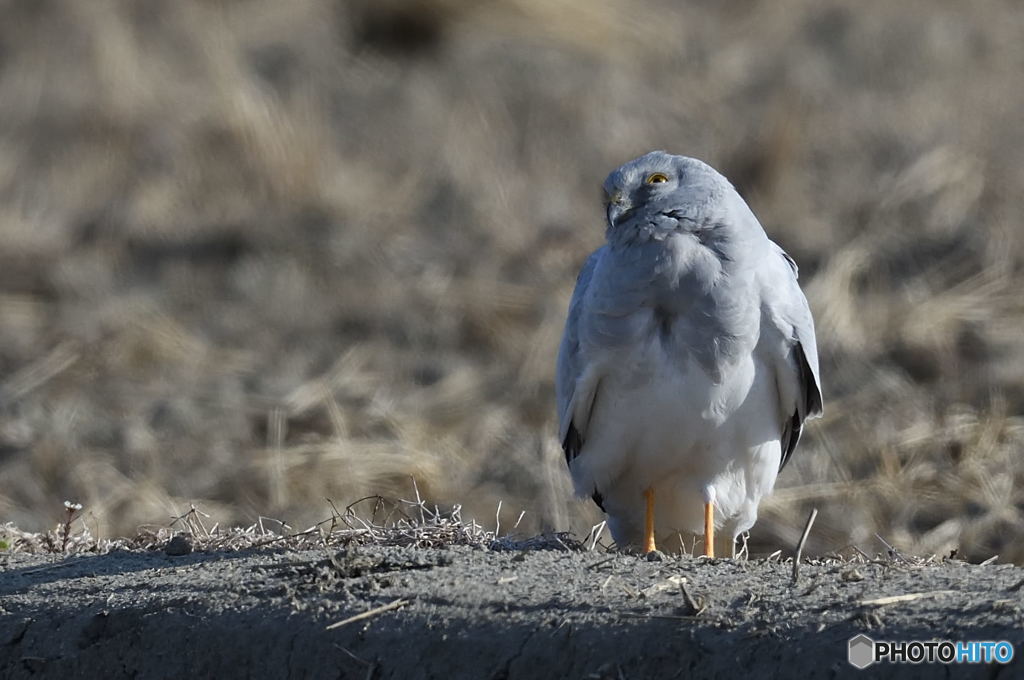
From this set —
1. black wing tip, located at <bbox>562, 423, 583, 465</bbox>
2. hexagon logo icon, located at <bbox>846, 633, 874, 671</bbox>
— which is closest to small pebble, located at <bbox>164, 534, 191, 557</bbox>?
black wing tip, located at <bbox>562, 423, 583, 465</bbox>

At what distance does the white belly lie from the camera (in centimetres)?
552

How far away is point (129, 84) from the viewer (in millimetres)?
15227

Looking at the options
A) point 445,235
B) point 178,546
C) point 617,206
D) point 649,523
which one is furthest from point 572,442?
point 445,235

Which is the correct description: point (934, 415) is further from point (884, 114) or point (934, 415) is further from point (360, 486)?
point (884, 114)

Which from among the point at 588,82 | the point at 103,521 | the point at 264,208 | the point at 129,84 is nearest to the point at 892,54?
the point at 588,82

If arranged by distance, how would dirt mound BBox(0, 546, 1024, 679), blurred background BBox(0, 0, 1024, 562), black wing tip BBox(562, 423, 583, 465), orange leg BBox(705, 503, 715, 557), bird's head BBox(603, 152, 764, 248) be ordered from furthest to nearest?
blurred background BBox(0, 0, 1024, 562) < black wing tip BBox(562, 423, 583, 465) < orange leg BBox(705, 503, 715, 557) < bird's head BBox(603, 152, 764, 248) < dirt mound BBox(0, 546, 1024, 679)

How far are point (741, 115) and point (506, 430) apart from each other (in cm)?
522

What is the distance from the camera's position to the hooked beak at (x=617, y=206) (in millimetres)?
5520

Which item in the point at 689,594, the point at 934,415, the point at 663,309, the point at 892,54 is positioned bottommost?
the point at 934,415

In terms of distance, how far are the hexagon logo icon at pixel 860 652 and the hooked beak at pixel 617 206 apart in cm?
198

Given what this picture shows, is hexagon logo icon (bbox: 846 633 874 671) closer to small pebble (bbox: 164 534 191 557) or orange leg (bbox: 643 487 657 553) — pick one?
orange leg (bbox: 643 487 657 553)

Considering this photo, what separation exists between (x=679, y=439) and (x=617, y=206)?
83 centimetres

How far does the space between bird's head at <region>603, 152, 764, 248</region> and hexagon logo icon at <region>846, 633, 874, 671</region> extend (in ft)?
6.11

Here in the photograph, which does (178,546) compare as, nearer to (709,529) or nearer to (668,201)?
(709,529)
